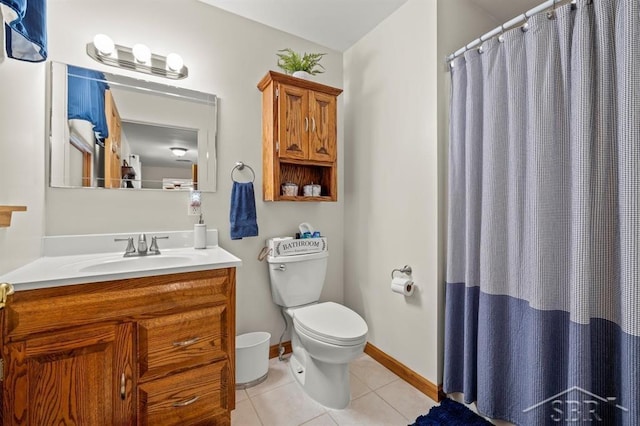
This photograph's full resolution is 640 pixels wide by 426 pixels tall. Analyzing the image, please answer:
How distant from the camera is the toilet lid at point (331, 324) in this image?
1.45 meters

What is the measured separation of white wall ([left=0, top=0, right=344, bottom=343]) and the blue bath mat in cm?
104

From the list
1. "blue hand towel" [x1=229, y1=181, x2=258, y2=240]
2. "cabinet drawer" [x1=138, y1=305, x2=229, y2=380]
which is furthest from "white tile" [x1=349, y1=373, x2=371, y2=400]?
"blue hand towel" [x1=229, y1=181, x2=258, y2=240]

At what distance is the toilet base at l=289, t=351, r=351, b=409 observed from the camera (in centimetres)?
155

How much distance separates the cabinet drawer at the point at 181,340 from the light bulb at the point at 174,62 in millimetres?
1401

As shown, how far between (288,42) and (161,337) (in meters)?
2.06

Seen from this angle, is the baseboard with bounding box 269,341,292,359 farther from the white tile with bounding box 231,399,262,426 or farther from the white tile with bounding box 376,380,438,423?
the white tile with bounding box 376,380,438,423

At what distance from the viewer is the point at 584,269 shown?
1.05 m

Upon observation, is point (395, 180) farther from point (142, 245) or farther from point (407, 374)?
point (142, 245)

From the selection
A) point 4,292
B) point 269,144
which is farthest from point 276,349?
point 4,292

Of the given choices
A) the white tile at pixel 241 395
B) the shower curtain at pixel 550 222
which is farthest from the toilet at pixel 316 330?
the shower curtain at pixel 550 222

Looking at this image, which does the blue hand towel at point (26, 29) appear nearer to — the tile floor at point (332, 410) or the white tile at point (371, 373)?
the tile floor at point (332, 410)

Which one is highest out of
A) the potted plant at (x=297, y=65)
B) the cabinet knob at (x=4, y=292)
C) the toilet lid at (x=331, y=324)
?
the potted plant at (x=297, y=65)

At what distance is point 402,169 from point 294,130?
756 millimetres

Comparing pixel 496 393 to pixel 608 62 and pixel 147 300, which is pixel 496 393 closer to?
pixel 608 62
